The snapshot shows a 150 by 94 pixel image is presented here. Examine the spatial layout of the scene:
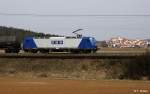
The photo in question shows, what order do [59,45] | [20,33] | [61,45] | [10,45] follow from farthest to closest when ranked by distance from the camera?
[20,33] → [10,45] → [59,45] → [61,45]

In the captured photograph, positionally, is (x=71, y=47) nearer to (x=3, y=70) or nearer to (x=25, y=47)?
(x=25, y=47)

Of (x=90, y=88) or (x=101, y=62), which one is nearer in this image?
(x=90, y=88)

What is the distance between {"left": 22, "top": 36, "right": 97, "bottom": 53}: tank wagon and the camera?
74.1 meters

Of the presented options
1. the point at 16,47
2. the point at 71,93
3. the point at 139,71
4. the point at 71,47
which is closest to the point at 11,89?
the point at 71,93

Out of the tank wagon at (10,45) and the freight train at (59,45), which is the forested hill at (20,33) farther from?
the freight train at (59,45)

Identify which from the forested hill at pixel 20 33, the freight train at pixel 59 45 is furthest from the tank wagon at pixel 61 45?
the forested hill at pixel 20 33

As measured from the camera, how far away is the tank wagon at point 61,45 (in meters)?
74.1

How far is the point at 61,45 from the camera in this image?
75.5 metres

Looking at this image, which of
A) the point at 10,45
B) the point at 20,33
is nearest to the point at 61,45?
the point at 10,45

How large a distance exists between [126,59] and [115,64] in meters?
1.40

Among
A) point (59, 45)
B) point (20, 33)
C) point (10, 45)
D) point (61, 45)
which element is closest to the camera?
point (61, 45)

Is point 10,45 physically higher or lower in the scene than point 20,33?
lower

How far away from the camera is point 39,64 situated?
6066 centimetres

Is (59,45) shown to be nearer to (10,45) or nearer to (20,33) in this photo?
(10,45)
